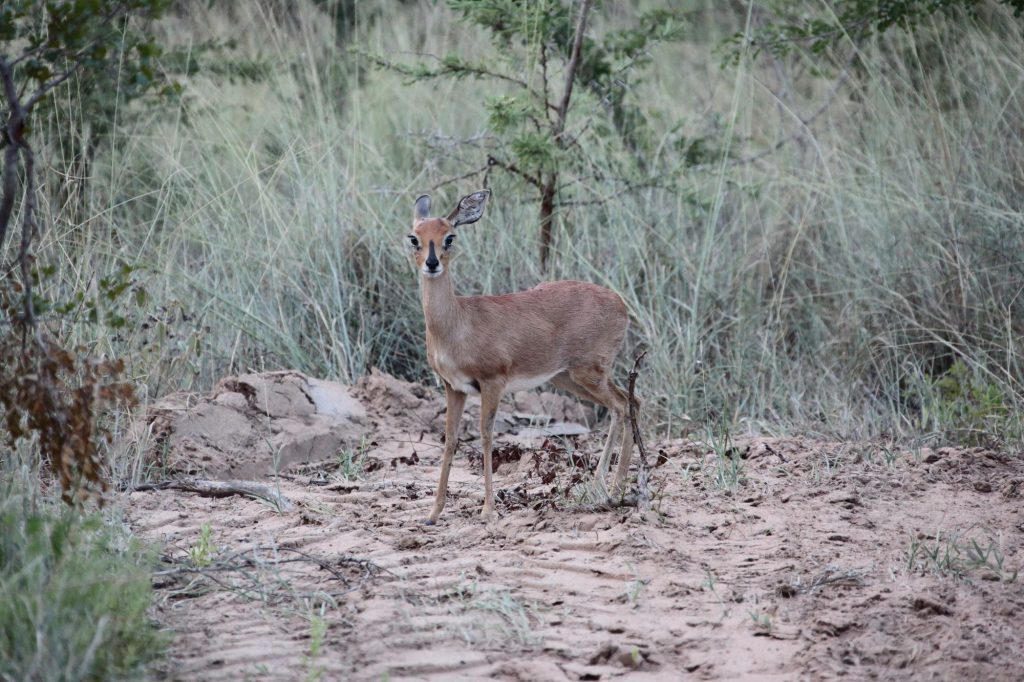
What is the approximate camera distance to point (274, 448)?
623 centimetres

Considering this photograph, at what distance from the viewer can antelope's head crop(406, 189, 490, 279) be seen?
5.18 metres

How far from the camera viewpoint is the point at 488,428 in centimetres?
533

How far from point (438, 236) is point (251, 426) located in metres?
1.75

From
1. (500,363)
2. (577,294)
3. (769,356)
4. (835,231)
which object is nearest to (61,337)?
(500,363)

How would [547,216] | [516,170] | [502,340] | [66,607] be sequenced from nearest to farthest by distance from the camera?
1. [66,607]
2. [502,340]
3. [516,170]
4. [547,216]

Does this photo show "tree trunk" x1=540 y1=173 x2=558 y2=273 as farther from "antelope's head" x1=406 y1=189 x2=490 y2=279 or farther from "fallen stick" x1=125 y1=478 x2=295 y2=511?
"fallen stick" x1=125 y1=478 x2=295 y2=511

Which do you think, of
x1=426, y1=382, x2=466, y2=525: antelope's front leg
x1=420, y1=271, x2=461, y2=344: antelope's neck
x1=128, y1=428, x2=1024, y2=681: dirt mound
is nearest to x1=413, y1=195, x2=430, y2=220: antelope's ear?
x1=420, y1=271, x2=461, y2=344: antelope's neck

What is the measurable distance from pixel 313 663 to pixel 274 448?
9.29ft

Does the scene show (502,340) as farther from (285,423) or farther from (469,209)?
(285,423)

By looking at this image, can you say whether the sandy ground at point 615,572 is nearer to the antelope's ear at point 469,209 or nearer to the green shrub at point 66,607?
the green shrub at point 66,607

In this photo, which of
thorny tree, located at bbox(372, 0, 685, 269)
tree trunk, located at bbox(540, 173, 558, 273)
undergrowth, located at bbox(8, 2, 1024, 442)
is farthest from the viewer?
tree trunk, located at bbox(540, 173, 558, 273)

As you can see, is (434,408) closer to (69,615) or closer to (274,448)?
(274,448)

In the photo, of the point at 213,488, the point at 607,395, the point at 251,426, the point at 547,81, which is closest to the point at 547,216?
the point at 547,81

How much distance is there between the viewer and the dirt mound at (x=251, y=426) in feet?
19.6
